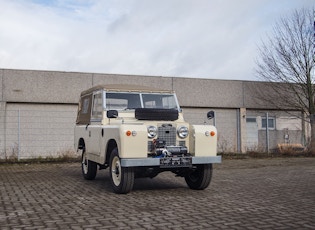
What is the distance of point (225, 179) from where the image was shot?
10.5 meters

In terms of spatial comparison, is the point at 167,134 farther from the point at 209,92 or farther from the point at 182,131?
the point at 209,92

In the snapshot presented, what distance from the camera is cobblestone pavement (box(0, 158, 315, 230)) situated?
18.1 feet

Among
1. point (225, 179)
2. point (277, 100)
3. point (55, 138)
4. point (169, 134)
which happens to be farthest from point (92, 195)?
point (277, 100)

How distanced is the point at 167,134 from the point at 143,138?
0.68m

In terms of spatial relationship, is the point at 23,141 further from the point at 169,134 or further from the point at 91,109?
the point at 169,134

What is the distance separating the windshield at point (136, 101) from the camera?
30.4ft

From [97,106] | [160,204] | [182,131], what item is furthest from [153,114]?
[160,204]

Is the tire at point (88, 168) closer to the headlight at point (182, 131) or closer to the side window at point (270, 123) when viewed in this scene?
the headlight at point (182, 131)

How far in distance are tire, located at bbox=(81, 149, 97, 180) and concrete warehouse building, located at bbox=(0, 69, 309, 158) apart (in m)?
5.89

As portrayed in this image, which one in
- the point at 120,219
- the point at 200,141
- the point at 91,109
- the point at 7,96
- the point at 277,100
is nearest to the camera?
the point at 120,219

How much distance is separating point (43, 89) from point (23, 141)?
7.25 ft

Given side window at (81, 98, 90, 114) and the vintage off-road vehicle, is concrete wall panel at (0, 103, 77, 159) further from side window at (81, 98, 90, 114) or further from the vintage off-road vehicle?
the vintage off-road vehicle

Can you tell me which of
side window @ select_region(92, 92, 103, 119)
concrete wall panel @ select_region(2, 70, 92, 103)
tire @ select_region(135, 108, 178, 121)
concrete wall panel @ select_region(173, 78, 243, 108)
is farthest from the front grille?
concrete wall panel @ select_region(173, 78, 243, 108)

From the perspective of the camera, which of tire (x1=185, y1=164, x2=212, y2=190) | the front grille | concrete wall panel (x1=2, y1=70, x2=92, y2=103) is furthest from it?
concrete wall panel (x1=2, y1=70, x2=92, y2=103)
